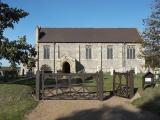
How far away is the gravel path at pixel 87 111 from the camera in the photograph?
1681 cm

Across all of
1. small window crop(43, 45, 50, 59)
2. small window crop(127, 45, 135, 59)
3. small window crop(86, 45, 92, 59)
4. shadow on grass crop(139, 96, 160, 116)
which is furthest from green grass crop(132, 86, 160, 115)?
small window crop(43, 45, 50, 59)

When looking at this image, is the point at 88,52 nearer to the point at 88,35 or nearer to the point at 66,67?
the point at 88,35

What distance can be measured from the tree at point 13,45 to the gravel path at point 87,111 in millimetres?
4063

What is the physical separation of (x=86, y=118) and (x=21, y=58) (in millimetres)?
9213

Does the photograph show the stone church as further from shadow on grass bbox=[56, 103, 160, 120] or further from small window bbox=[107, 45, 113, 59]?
shadow on grass bbox=[56, 103, 160, 120]

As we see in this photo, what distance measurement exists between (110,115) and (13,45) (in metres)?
9.75

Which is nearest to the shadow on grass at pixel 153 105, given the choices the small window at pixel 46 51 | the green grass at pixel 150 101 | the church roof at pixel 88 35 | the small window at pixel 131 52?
the green grass at pixel 150 101

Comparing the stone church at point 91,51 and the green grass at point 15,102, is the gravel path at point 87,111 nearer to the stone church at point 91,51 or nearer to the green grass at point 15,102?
the green grass at point 15,102

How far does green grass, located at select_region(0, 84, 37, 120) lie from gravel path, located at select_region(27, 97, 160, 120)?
1.65ft

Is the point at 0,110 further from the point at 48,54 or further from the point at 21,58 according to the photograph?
the point at 48,54

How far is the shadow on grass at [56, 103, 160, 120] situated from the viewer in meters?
16.6

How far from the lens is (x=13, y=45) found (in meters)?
24.1

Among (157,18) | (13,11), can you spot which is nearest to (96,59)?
(157,18)

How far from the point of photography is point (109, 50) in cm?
7494
